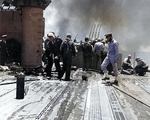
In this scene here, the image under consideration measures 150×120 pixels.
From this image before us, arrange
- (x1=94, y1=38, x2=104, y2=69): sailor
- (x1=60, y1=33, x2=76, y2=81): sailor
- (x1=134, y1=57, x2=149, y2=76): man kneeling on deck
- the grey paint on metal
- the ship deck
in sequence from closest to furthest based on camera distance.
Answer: the ship deck, the grey paint on metal, (x1=60, y1=33, x2=76, y2=81): sailor, (x1=94, y1=38, x2=104, y2=69): sailor, (x1=134, y1=57, x2=149, y2=76): man kneeling on deck

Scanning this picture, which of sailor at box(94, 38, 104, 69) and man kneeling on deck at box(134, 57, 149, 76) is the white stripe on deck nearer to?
sailor at box(94, 38, 104, 69)

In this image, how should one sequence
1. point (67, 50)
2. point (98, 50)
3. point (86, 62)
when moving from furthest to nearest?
point (86, 62) → point (98, 50) → point (67, 50)

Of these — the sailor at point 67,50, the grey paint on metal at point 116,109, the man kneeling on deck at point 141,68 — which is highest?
the sailor at point 67,50

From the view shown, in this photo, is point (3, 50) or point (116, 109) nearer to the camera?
point (116, 109)

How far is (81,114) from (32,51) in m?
7.86

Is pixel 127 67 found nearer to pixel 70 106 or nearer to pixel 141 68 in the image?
pixel 141 68

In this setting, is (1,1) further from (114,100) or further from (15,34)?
(114,100)

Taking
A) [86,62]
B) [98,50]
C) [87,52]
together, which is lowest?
[86,62]

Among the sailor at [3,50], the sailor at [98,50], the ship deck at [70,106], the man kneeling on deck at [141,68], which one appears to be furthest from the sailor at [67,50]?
the man kneeling on deck at [141,68]

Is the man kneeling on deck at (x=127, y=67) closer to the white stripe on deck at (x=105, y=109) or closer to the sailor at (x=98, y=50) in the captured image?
the sailor at (x=98, y=50)

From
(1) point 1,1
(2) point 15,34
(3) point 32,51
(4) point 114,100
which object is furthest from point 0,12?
(4) point 114,100

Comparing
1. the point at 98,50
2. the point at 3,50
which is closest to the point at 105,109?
the point at 98,50

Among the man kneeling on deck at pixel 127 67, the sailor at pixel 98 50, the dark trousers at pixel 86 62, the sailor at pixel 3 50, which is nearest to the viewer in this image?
the sailor at pixel 3 50

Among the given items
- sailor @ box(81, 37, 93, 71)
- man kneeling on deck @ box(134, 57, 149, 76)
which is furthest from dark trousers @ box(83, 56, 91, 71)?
man kneeling on deck @ box(134, 57, 149, 76)
